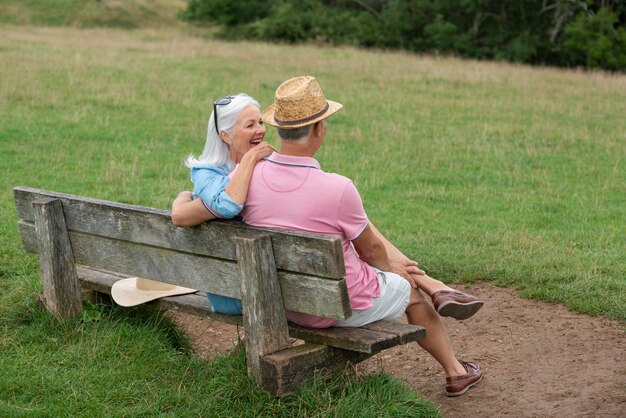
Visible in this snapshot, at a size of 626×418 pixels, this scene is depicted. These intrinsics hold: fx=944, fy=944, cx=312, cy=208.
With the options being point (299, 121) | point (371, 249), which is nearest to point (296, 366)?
point (371, 249)

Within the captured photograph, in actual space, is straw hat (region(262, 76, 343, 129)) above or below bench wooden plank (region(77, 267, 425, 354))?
above

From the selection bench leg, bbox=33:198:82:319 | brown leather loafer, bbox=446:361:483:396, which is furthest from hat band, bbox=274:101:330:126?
brown leather loafer, bbox=446:361:483:396

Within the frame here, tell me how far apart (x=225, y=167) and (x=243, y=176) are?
1.70ft

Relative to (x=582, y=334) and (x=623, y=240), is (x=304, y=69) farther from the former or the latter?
(x=582, y=334)

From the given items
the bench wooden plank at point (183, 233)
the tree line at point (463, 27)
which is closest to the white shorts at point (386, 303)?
the bench wooden plank at point (183, 233)

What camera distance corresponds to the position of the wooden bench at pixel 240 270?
418 centimetres

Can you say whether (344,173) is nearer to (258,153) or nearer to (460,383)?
(460,383)

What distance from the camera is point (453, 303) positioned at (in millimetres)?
4918

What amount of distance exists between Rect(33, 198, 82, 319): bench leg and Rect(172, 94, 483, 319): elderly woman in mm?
797

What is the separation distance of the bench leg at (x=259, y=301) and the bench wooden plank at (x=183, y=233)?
8 cm

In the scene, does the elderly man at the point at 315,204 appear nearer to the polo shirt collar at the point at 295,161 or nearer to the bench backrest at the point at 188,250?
the polo shirt collar at the point at 295,161

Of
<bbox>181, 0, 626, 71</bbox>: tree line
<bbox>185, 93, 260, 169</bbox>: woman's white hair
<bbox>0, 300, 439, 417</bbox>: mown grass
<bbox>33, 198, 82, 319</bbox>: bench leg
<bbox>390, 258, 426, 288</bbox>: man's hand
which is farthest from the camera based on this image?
<bbox>181, 0, 626, 71</bbox>: tree line

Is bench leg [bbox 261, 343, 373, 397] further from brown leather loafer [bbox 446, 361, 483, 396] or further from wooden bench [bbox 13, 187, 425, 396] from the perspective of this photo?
brown leather loafer [bbox 446, 361, 483, 396]

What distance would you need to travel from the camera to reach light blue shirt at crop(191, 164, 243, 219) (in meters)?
4.43
